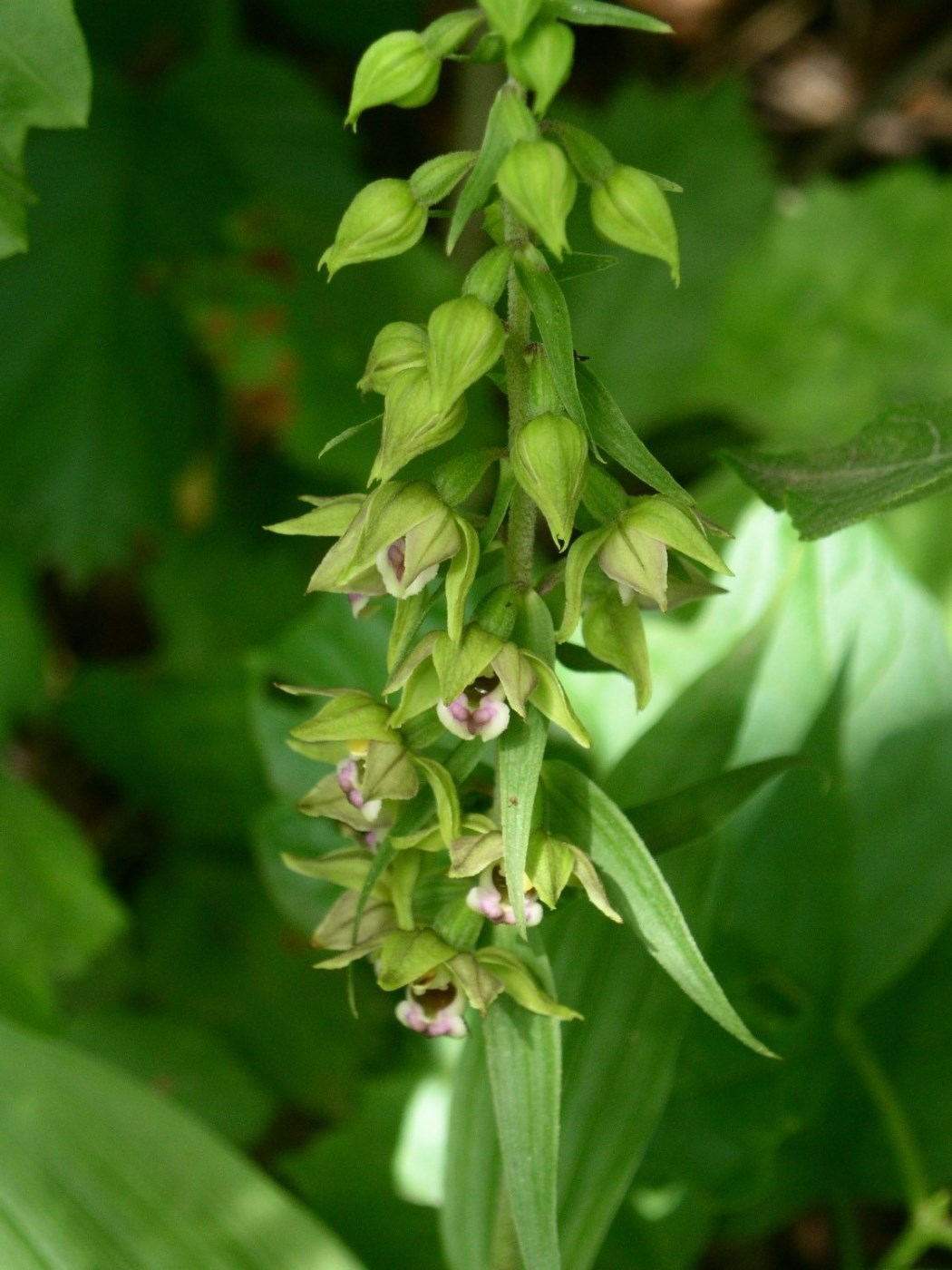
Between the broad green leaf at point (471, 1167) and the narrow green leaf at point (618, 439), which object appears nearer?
the narrow green leaf at point (618, 439)

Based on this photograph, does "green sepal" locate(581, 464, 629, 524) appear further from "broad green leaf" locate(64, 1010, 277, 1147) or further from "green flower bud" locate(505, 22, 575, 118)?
"broad green leaf" locate(64, 1010, 277, 1147)

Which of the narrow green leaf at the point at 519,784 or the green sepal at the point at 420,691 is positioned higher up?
the green sepal at the point at 420,691

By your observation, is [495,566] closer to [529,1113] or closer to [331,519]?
[331,519]

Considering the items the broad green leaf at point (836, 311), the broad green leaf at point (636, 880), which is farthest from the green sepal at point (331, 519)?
the broad green leaf at point (836, 311)

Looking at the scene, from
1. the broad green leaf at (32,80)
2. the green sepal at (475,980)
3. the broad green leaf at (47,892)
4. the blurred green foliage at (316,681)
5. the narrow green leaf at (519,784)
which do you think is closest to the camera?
the narrow green leaf at (519,784)

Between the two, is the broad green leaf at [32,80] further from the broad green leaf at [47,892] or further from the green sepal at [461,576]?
the broad green leaf at [47,892]

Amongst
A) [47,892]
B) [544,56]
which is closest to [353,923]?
[544,56]

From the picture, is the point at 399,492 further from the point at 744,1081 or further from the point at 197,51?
the point at 197,51
